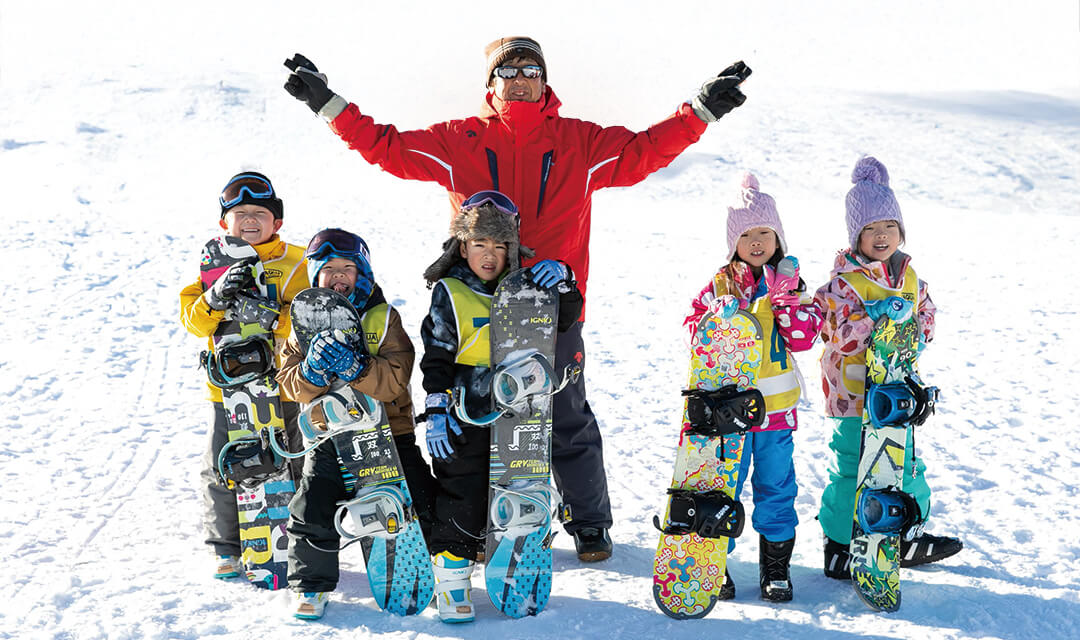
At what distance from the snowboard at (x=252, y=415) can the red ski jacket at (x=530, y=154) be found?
0.83m

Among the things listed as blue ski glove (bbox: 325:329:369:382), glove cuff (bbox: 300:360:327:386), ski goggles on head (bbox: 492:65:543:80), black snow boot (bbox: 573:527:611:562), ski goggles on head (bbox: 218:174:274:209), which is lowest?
black snow boot (bbox: 573:527:611:562)

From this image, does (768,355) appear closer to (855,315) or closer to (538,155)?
(855,315)

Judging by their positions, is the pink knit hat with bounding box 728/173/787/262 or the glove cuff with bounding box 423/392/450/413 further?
the pink knit hat with bounding box 728/173/787/262

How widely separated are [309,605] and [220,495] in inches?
33.2

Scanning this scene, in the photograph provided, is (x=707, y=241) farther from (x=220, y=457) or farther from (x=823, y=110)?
(x=823, y=110)

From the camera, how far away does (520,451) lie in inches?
148

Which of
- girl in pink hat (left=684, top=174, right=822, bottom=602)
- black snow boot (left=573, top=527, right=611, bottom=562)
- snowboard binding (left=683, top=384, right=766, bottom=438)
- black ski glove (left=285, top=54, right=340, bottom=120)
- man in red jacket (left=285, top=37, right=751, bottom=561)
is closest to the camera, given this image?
snowboard binding (left=683, top=384, right=766, bottom=438)

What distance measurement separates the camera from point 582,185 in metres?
4.20

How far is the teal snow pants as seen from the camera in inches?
159

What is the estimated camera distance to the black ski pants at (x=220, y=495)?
4.18 meters

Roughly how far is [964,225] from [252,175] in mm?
11355

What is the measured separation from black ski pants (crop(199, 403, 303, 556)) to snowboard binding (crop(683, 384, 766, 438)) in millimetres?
1861

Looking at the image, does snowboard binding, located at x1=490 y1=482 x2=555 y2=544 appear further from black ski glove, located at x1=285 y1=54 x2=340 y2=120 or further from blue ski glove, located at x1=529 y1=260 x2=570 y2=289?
black ski glove, located at x1=285 y1=54 x2=340 y2=120

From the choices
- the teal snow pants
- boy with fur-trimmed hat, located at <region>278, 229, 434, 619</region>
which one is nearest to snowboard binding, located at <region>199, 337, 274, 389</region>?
boy with fur-trimmed hat, located at <region>278, 229, 434, 619</region>
